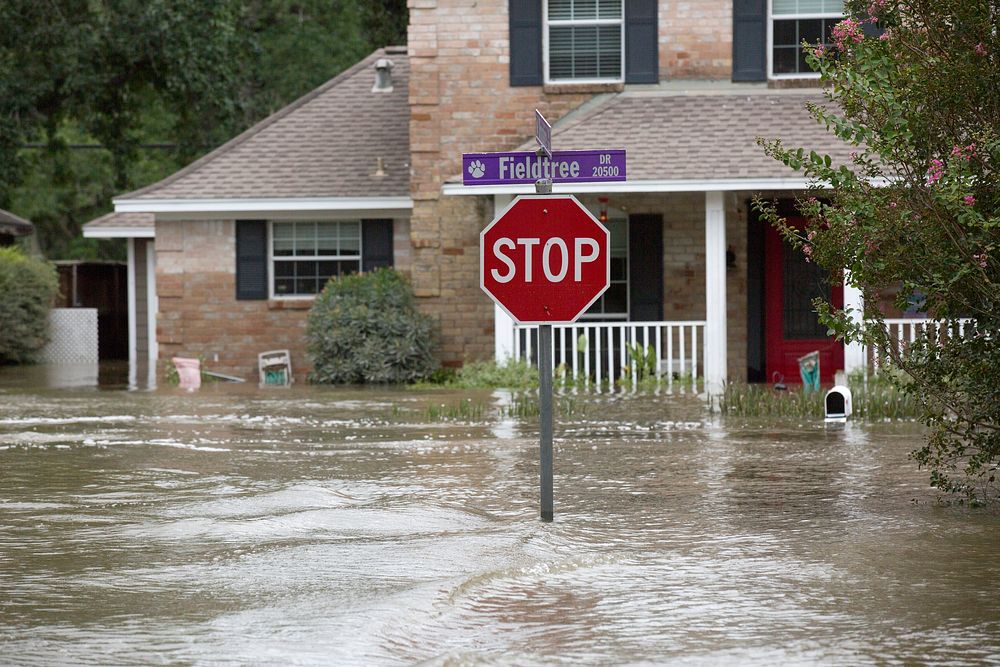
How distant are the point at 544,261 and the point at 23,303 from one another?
2223 cm

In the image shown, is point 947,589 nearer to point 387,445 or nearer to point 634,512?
point 634,512

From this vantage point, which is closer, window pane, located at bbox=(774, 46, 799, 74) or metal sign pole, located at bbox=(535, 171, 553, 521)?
metal sign pole, located at bbox=(535, 171, 553, 521)

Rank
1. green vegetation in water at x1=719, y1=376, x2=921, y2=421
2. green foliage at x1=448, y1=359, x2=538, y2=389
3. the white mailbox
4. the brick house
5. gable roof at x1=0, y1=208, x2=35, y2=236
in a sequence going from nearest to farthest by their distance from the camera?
the white mailbox → green vegetation in water at x1=719, y1=376, x2=921, y2=421 → green foliage at x1=448, y1=359, x2=538, y2=389 → the brick house → gable roof at x1=0, y1=208, x2=35, y2=236

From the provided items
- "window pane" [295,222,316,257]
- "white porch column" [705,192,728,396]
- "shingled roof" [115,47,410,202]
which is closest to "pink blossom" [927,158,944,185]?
"white porch column" [705,192,728,396]

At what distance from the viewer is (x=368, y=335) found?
21.3m

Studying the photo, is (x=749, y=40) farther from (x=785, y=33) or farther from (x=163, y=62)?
(x=163, y=62)

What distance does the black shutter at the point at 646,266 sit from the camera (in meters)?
21.3

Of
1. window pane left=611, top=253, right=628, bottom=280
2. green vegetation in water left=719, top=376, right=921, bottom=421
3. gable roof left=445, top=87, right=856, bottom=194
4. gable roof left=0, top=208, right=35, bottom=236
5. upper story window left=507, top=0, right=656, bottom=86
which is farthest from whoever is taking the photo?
gable roof left=0, top=208, right=35, bottom=236

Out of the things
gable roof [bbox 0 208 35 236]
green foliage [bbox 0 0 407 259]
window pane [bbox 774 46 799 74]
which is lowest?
gable roof [bbox 0 208 35 236]

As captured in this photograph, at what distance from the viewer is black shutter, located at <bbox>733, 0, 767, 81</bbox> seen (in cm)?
2067

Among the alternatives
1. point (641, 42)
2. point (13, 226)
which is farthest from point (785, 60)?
point (13, 226)

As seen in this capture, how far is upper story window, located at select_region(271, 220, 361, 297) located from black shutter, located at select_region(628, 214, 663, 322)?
14.1 feet

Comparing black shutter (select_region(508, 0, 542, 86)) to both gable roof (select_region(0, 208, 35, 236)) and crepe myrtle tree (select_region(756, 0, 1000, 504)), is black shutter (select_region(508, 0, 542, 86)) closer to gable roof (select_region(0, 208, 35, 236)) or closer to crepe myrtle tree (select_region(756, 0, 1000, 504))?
crepe myrtle tree (select_region(756, 0, 1000, 504))

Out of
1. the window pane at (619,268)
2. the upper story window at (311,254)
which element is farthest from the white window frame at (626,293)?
the upper story window at (311,254)
